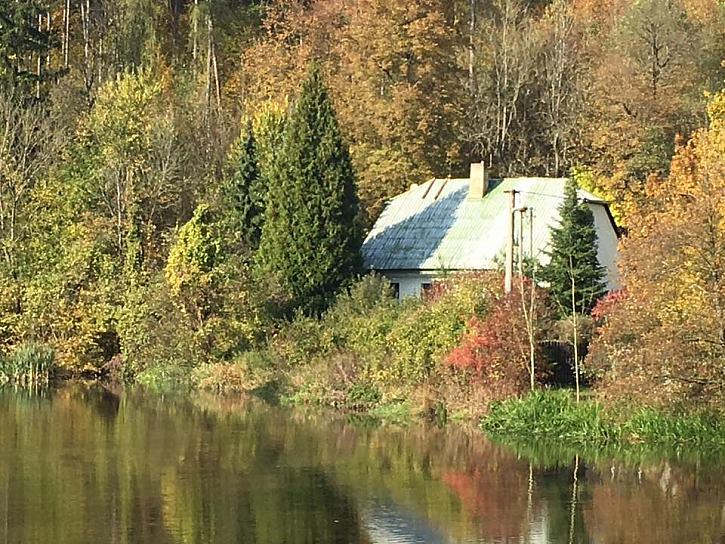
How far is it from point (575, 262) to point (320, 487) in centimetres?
1942

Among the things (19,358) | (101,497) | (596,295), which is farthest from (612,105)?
(101,497)

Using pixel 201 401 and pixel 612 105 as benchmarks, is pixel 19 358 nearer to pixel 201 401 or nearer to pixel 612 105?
pixel 201 401

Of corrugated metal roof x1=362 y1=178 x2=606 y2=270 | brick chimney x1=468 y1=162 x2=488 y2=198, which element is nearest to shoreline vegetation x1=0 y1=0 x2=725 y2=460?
corrugated metal roof x1=362 y1=178 x2=606 y2=270

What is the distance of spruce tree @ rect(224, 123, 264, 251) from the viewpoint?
4866 cm

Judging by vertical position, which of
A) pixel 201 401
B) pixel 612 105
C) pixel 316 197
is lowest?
pixel 201 401

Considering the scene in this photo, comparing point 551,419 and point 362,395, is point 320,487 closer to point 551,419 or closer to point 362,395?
point 551,419

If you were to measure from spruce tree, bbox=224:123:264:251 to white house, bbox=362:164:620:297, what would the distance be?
4.45 meters

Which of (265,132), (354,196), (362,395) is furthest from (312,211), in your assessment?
(362,395)

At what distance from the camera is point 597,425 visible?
94.8 ft

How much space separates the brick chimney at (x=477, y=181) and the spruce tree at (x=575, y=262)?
838 cm

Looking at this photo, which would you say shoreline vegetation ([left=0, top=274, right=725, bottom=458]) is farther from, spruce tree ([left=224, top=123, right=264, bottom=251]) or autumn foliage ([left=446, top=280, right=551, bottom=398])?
spruce tree ([left=224, top=123, right=264, bottom=251])

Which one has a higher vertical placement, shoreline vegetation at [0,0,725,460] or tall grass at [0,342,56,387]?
shoreline vegetation at [0,0,725,460]

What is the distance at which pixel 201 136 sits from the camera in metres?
58.0

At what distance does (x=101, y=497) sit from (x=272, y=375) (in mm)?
19174
